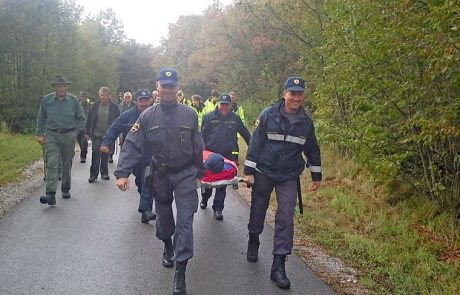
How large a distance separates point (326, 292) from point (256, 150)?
5.45 ft

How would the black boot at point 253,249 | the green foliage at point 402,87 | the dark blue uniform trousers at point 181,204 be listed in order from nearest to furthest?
1. the dark blue uniform trousers at point 181,204
2. the green foliage at point 402,87
3. the black boot at point 253,249

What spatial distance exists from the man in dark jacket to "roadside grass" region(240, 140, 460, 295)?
473 cm

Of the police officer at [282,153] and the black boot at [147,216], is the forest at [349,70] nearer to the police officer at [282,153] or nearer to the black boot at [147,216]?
the police officer at [282,153]

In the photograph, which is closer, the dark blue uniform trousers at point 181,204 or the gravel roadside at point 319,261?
the dark blue uniform trousers at point 181,204

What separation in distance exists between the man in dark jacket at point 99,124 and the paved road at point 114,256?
2.68 metres

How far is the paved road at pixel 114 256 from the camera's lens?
4.86m

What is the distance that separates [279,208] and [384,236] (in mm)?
2450

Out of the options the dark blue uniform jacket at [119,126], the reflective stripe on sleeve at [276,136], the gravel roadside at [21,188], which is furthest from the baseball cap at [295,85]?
the gravel roadside at [21,188]

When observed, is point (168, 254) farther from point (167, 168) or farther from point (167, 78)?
point (167, 78)

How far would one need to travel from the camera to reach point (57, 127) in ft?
27.5

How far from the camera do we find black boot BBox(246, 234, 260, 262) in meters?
5.70

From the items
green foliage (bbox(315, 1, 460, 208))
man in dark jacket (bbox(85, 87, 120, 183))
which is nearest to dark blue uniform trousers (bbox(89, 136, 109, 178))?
man in dark jacket (bbox(85, 87, 120, 183))

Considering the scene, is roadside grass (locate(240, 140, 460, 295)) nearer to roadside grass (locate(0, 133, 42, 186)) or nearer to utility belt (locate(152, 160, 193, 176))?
utility belt (locate(152, 160, 193, 176))

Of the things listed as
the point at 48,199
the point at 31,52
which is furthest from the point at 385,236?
the point at 31,52
